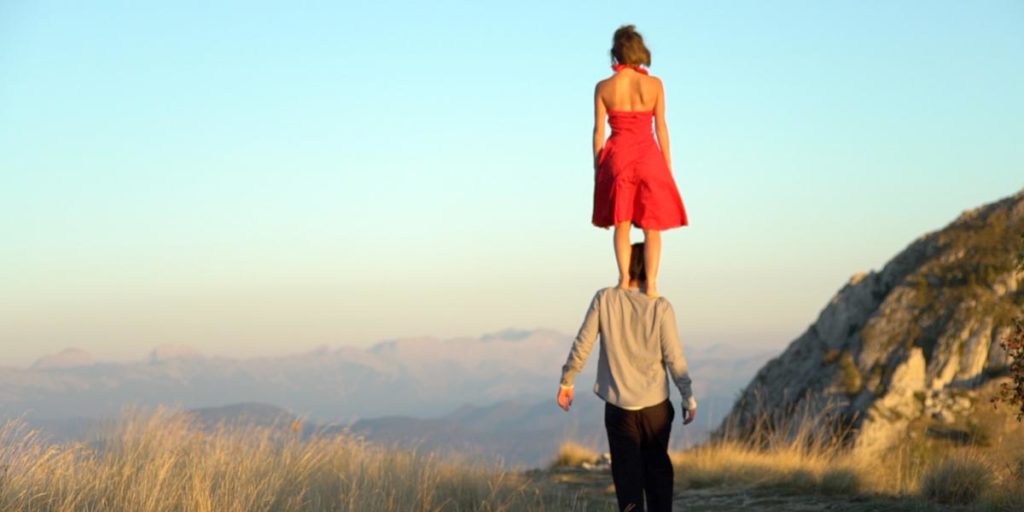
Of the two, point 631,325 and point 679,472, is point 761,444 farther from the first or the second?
point 631,325

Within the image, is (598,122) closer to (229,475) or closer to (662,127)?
(662,127)

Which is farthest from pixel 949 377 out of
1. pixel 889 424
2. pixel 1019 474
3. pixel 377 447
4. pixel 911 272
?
pixel 377 447

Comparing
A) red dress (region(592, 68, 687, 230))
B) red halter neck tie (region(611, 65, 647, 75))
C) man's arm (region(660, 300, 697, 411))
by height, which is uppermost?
red halter neck tie (region(611, 65, 647, 75))

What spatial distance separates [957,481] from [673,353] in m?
5.94

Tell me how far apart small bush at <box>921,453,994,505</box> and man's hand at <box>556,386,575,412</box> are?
19.2ft

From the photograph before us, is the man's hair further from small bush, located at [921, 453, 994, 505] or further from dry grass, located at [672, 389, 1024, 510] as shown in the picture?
small bush, located at [921, 453, 994, 505]

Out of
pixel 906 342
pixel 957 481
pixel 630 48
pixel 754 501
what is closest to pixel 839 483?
pixel 754 501

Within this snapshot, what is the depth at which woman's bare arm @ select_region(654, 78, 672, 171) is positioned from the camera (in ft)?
31.3

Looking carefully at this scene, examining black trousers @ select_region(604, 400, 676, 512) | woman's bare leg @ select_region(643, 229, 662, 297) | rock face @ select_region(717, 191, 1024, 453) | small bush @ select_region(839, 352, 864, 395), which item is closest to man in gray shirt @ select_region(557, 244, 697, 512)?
black trousers @ select_region(604, 400, 676, 512)

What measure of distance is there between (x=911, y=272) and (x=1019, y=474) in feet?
31.4

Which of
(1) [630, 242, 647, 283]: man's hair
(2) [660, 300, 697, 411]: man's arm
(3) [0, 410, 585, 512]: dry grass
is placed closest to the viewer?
(2) [660, 300, 697, 411]: man's arm

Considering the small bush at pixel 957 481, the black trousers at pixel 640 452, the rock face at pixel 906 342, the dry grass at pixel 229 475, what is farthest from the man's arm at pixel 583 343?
the rock face at pixel 906 342

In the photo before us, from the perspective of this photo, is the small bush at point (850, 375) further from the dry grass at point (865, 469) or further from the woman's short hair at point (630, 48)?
the woman's short hair at point (630, 48)

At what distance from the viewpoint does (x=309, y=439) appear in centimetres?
1195
